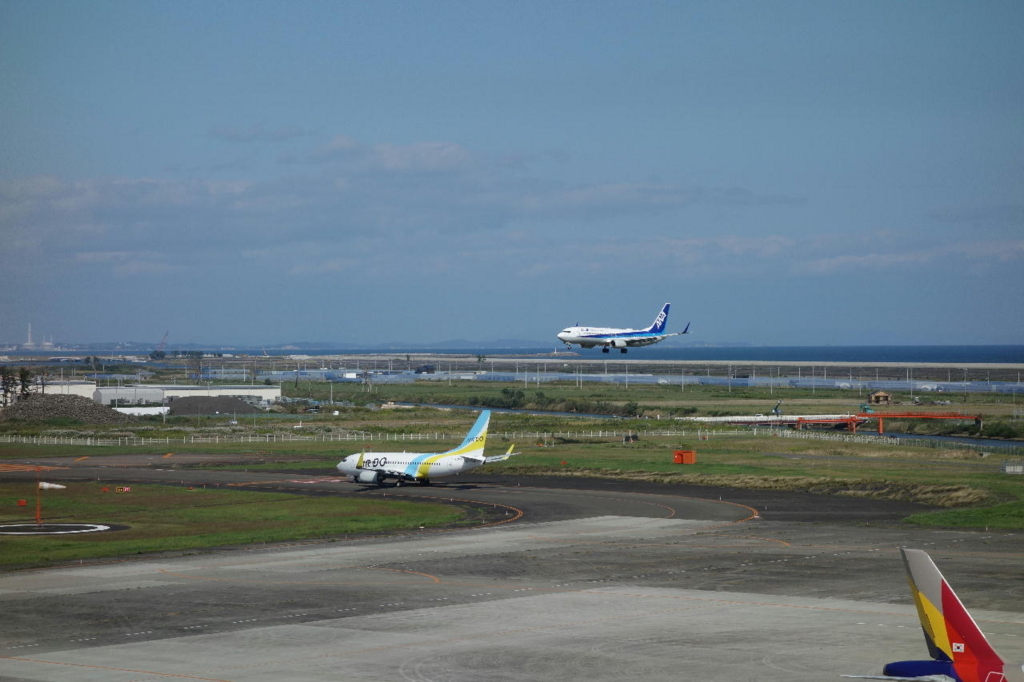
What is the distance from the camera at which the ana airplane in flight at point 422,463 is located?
89062 millimetres

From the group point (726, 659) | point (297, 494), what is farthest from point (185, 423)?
point (726, 659)

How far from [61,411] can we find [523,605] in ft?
494

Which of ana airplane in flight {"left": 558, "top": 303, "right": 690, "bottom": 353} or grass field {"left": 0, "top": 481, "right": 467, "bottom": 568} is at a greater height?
ana airplane in flight {"left": 558, "top": 303, "right": 690, "bottom": 353}

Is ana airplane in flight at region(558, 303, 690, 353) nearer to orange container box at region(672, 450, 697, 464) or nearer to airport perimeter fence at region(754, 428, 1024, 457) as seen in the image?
airport perimeter fence at region(754, 428, 1024, 457)

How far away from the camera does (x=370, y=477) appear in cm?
9325

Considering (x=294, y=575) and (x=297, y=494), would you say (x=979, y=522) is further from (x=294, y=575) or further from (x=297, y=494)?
(x=297, y=494)

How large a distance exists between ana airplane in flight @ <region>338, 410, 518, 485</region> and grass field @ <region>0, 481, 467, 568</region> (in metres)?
7.15

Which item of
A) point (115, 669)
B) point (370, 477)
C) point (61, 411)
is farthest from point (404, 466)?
point (61, 411)

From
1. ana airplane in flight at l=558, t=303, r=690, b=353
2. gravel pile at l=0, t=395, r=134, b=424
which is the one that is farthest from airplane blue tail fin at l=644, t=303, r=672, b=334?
gravel pile at l=0, t=395, r=134, b=424

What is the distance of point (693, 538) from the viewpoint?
207 feet

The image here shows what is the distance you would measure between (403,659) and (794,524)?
131 feet

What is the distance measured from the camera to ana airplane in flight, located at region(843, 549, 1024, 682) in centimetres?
1947

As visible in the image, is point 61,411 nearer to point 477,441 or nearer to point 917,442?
point 477,441

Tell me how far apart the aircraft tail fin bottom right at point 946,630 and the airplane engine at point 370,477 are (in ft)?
248
